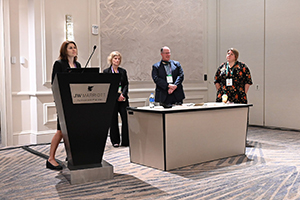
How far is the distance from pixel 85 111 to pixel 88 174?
62cm

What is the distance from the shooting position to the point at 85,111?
10.4 ft

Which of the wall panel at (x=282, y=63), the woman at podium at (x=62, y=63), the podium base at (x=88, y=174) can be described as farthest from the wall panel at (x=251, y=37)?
the podium base at (x=88, y=174)

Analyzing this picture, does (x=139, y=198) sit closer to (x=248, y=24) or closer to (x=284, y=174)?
(x=284, y=174)

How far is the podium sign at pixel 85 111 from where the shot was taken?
10.1ft

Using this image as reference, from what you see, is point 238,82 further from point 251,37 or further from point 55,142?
point 55,142

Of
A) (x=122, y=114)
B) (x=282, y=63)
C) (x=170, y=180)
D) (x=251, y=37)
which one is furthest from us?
(x=251, y=37)

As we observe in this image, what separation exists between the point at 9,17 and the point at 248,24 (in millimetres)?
4949

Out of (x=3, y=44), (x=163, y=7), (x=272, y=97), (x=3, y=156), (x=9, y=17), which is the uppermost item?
(x=163, y=7)

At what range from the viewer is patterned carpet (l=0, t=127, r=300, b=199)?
2875mm

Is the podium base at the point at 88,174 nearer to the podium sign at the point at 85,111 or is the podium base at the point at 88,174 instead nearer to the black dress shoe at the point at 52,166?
the podium sign at the point at 85,111

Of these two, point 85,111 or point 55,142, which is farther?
point 55,142

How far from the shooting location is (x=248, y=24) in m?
7.40

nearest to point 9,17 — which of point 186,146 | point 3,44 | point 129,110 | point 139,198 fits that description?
point 3,44

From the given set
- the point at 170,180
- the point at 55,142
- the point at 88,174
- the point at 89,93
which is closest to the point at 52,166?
the point at 55,142
